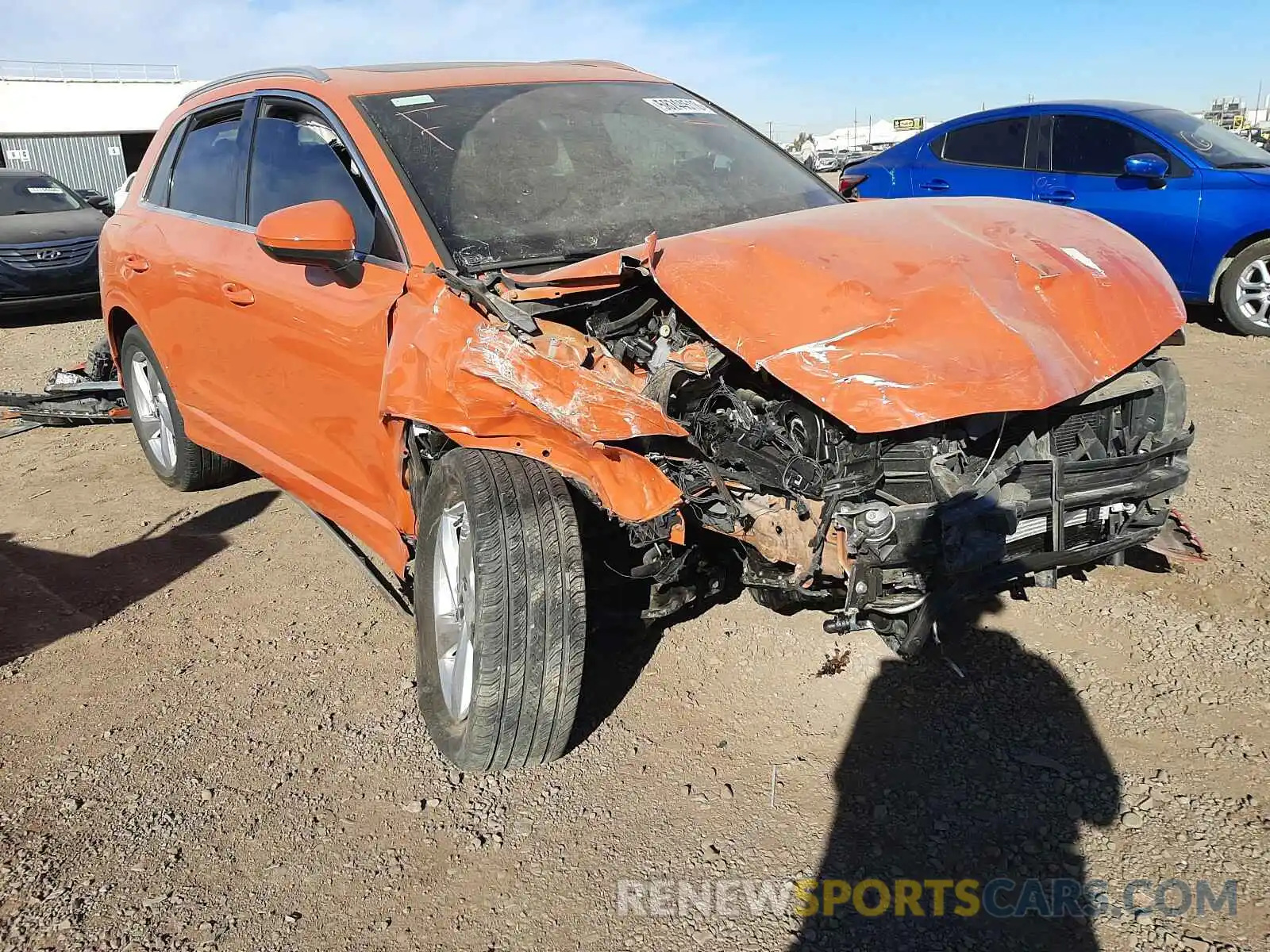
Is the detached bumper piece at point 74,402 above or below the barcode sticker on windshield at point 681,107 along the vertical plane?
below

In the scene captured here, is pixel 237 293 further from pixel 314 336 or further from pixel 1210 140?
pixel 1210 140

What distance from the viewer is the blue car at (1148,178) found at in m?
7.06

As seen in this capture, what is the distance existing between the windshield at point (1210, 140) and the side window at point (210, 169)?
6.60 metres

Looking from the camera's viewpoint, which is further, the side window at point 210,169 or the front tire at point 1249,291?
the front tire at point 1249,291

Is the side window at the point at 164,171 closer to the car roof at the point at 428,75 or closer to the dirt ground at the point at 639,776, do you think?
the car roof at the point at 428,75

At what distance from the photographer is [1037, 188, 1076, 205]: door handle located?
761 centimetres

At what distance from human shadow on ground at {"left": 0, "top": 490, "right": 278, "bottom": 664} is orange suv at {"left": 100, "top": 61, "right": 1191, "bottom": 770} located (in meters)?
1.19

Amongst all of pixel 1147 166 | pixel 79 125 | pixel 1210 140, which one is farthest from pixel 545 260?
pixel 79 125

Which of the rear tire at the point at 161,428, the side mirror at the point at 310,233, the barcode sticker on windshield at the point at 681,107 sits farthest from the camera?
the rear tire at the point at 161,428

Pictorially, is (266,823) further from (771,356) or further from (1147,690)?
(1147,690)

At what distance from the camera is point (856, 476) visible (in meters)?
2.43

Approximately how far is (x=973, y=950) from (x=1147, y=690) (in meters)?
1.26

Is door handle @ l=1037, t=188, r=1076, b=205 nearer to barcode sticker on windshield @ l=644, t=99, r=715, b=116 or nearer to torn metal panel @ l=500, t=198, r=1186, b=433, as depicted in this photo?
barcode sticker on windshield @ l=644, t=99, r=715, b=116

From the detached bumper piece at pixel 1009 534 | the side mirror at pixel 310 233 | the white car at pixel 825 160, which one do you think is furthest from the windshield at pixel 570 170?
the white car at pixel 825 160
